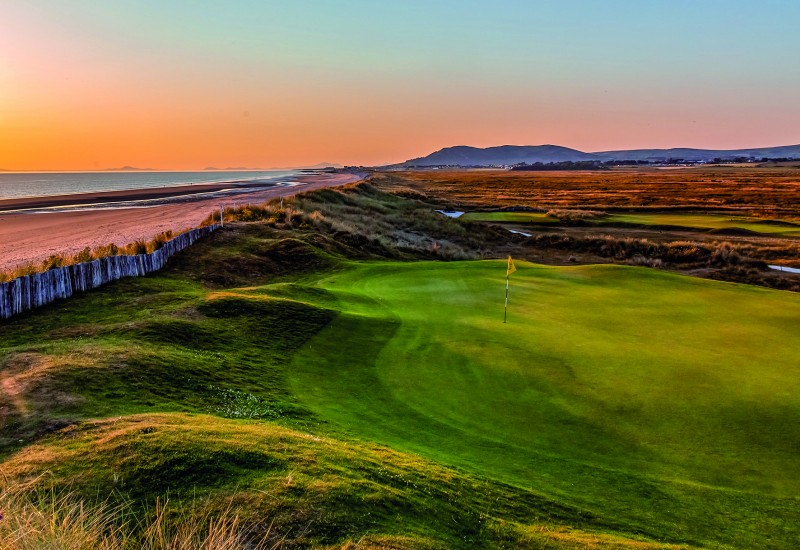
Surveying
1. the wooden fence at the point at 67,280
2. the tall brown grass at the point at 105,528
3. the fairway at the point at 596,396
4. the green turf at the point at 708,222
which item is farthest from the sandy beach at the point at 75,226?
the green turf at the point at 708,222

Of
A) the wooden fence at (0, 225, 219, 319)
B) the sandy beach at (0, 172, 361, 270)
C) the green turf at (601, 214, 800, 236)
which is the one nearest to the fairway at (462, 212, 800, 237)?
the green turf at (601, 214, 800, 236)

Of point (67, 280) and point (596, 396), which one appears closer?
point (596, 396)

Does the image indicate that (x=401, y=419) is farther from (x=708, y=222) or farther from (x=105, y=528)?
(x=708, y=222)

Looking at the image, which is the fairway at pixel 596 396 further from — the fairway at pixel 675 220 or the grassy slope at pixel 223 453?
the fairway at pixel 675 220

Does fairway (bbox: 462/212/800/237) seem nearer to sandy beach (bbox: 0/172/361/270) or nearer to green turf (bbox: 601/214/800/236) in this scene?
green turf (bbox: 601/214/800/236)

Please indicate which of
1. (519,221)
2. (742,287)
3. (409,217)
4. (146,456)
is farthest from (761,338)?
(519,221)

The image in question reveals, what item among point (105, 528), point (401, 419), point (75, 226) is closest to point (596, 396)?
point (401, 419)
